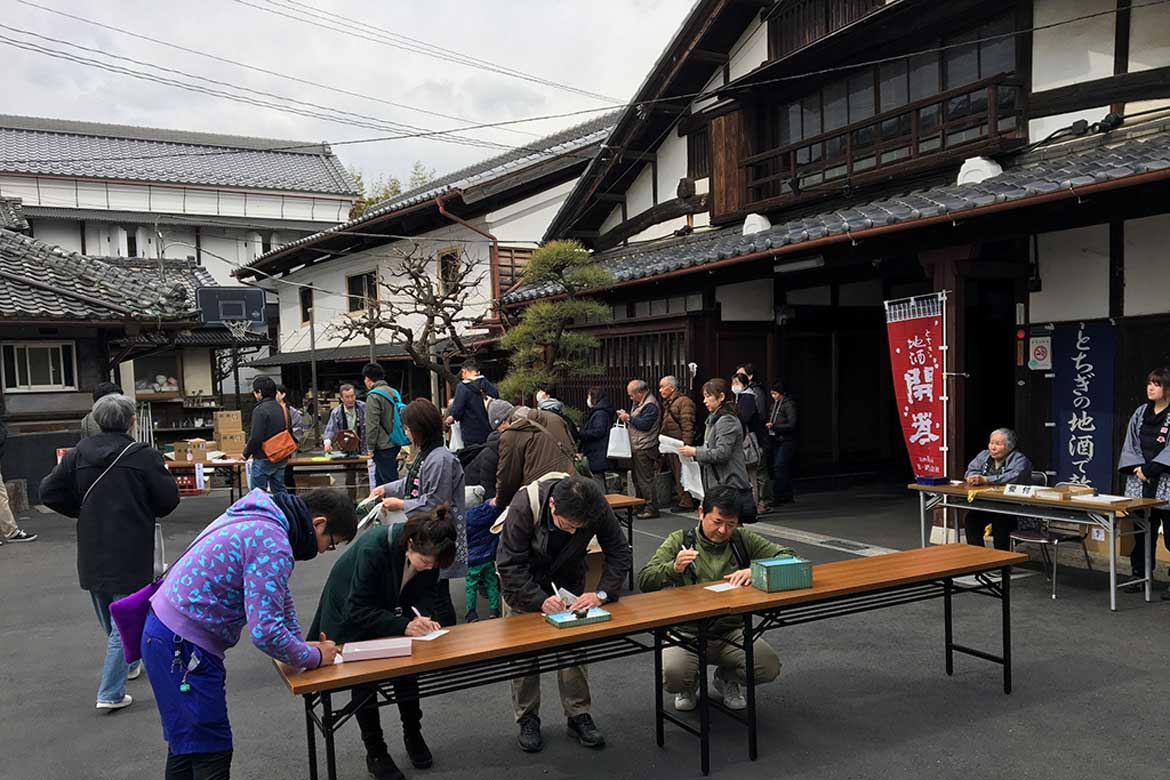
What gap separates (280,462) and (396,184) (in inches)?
1397

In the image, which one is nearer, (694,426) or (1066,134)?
(1066,134)

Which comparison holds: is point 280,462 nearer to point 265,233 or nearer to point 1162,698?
point 1162,698

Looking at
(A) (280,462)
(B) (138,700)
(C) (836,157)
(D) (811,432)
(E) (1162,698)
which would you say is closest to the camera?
(E) (1162,698)

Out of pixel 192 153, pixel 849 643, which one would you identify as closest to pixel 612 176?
pixel 849 643

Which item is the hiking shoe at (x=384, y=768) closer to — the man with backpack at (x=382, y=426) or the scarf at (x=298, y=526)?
the scarf at (x=298, y=526)

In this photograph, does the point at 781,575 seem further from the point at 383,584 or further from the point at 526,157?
the point at 526,157

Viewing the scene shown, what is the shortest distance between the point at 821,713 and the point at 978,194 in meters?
4.91

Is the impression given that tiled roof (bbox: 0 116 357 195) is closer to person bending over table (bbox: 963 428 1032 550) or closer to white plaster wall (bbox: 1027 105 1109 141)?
white plaster wall (bbox: 1027 105 1109 141)

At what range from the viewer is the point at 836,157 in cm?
1045

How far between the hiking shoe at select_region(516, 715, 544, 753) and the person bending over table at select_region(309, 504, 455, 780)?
673 millimetres

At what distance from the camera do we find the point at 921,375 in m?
8.36

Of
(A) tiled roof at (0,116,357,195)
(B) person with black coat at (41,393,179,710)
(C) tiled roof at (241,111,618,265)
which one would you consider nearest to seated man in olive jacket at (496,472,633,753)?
(B) person with black coat at (41,393,179,710)

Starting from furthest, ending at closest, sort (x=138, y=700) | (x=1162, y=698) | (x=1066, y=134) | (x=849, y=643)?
(x=1066, y=134) < (x=849, y=643) < (x=138, y=700) < (x=1162, y=698)

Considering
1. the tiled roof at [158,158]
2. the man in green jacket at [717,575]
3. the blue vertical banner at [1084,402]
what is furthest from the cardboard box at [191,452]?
the tiled roof at [158,158]
